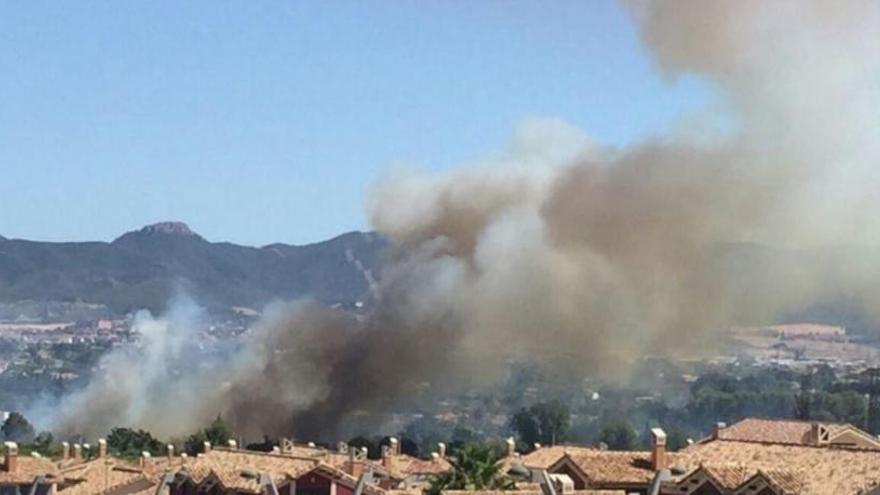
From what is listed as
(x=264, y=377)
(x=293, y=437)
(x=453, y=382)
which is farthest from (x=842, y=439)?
(x=453, y=382)

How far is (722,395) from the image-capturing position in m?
180

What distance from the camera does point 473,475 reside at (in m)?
41.5

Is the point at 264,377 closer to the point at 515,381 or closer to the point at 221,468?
the point at 221,468

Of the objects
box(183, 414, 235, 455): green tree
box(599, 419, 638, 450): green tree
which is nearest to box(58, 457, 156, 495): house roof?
box(183, 414, 235, 455): green tree

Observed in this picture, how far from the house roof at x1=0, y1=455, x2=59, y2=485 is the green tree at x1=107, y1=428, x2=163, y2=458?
20.5 m

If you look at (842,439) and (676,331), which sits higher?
(676,331)

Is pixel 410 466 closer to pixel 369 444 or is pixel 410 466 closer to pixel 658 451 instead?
pixel 658 451

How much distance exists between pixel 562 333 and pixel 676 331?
63.3ft

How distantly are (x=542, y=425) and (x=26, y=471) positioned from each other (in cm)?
6724

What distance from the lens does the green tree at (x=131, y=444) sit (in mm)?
93938

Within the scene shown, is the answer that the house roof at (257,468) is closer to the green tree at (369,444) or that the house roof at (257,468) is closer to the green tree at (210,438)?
the green tree at (210,438)

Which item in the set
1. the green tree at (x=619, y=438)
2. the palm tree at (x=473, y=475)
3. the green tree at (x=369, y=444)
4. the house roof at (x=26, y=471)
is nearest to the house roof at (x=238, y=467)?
the palm tree at (x=473, y=475)

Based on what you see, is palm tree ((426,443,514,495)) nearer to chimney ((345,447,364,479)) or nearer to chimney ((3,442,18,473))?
chimney ((345,447,364,479))

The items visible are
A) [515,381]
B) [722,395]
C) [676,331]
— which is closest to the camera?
[676,331]
